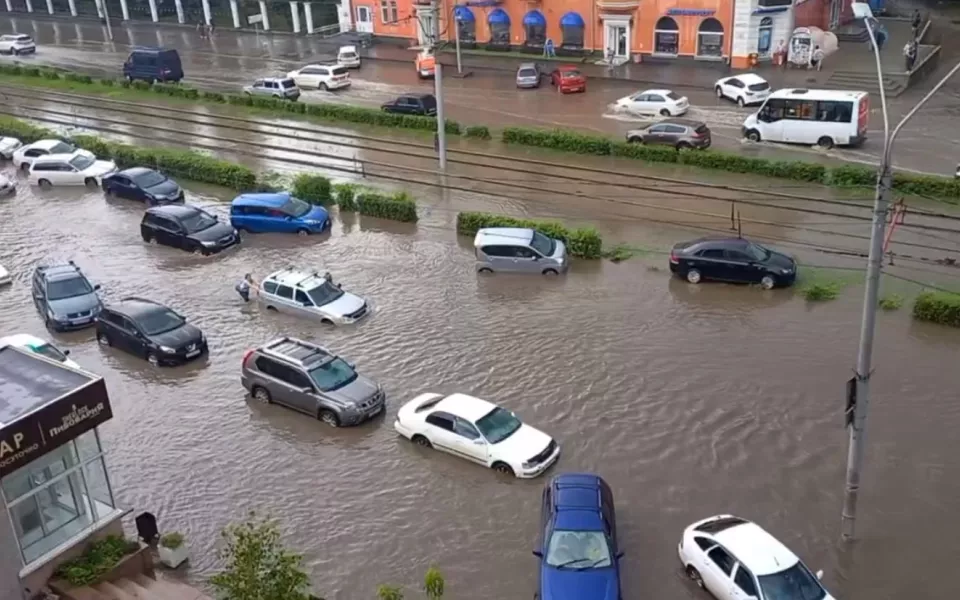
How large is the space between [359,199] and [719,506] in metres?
19.6

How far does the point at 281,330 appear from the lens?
27000 millimetres

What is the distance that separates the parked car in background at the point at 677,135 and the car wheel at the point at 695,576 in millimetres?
23370

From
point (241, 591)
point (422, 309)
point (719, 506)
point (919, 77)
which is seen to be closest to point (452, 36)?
point (919, 77)

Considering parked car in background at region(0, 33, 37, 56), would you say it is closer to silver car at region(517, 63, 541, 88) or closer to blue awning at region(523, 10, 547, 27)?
blue awning at region(523, 10, 547, 27)

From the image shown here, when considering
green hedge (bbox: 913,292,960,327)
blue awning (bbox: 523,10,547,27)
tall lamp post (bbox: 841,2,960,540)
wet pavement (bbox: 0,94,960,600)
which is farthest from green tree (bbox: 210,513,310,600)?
blue awning (bbox: 523,10,547,27)

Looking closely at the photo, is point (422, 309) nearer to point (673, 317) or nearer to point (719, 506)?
point (673, 317)

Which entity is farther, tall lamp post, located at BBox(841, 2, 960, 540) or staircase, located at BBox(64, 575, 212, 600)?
staircase, located at BBox(64, 575, 212, 600)

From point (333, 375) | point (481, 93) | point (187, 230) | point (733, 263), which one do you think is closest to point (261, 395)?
point (333, 375)

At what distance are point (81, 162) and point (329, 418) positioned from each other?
23.6 m

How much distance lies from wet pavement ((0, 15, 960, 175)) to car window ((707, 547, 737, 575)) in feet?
76.0

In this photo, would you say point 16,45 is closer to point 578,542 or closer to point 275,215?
point 275,215

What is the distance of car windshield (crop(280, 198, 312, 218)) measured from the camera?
109ft

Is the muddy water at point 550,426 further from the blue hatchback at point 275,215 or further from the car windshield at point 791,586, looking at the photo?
the blue hatchback at point 275,215

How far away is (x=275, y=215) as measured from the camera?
109 feet
